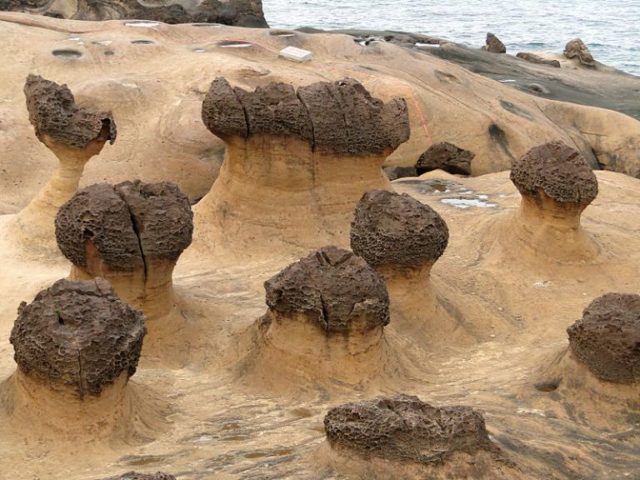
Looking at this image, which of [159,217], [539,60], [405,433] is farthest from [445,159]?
[539,60]

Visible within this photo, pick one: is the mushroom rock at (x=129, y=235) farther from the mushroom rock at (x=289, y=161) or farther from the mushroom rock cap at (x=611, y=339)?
the mushroom rock cap at (x=611, y=339)

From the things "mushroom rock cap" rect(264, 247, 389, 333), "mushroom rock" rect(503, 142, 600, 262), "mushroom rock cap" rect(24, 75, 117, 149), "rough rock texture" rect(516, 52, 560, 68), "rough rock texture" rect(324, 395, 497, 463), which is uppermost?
"rough rock texture" rect(324, 395, 497, 463)

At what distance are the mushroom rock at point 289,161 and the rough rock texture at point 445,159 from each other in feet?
13.1

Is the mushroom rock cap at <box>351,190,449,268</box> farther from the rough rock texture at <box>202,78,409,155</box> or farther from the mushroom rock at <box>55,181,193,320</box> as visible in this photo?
the rough rock texture at <box>202,78,409,155</box>

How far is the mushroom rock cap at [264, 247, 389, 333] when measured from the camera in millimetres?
7133

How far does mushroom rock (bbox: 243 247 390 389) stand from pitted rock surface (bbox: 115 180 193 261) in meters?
0.73

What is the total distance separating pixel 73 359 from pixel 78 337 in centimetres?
12

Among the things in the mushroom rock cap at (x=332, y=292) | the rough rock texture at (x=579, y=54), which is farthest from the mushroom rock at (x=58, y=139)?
the rough rock texture at (x=579, y=54)

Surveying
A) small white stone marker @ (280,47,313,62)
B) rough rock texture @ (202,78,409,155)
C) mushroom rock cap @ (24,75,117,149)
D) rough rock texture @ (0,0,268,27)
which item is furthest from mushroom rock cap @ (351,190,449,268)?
rough rock texture @ (0,0,268,27)

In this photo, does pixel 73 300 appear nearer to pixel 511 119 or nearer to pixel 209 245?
pixel 209 245

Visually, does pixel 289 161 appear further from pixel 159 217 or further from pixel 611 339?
pixel 611 339

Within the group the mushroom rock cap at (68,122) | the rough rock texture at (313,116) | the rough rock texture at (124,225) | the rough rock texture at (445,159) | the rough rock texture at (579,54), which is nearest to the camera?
the rough rock texture at (124,225)

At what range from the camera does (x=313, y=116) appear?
31.8ft

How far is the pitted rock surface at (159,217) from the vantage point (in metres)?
7.61
